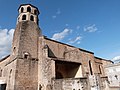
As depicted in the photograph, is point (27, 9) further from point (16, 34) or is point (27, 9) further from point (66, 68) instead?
point (66, 68)

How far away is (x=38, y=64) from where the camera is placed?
1709cm

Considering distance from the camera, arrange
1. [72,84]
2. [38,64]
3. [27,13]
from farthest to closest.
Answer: [27,13], [38,64], [72,84]

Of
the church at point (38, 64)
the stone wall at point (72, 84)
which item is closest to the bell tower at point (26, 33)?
the church at point (38, 64)

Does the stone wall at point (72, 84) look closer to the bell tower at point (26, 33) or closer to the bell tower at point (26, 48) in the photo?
the bell tower at point (26, 48)

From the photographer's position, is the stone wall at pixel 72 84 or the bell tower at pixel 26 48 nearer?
the stone wall at pixel 72 84

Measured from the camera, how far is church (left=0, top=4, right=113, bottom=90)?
13.5 meters

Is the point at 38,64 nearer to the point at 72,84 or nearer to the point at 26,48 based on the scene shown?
the point at 26,48

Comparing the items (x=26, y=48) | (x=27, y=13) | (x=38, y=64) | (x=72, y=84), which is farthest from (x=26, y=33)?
(x=72, y=84)

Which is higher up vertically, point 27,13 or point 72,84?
point 27,13

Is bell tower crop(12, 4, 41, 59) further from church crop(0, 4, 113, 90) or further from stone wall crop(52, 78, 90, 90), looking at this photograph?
stone wall crop(52, 78, 90, 90)

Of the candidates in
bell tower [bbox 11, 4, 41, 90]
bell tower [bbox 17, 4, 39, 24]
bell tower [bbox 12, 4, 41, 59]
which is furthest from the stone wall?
bell tower [bbox 17, 4, 39, 24]

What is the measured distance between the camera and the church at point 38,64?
44.3ft

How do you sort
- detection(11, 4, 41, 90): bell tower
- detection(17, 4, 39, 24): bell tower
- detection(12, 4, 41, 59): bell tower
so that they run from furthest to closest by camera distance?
detection(17, 4, 39, 24): bell tower < detection(12, 4, 41, 59): bell tower < detection(11, 4, 41, 90): bell tower

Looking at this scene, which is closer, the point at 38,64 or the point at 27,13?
the point at 38,64
